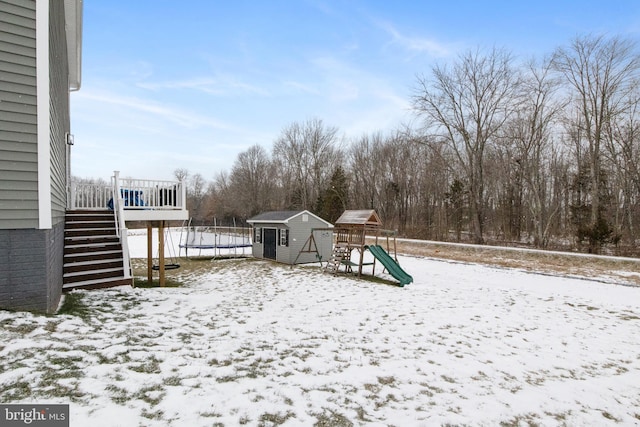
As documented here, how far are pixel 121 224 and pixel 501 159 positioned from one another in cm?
2492

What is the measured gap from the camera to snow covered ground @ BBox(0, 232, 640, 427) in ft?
9.44

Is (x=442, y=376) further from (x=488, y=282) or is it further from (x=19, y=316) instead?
(x=488, y=282)

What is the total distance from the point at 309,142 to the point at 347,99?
14.2 m

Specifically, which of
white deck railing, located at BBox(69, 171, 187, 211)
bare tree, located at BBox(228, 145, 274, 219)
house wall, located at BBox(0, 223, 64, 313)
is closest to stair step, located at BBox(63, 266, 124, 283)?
white deck railing, located at BBox(69, 171, 187, 211)

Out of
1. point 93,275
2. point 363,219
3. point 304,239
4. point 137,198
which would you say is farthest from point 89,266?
point 304,239

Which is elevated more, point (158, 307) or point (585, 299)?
point (158, 307)

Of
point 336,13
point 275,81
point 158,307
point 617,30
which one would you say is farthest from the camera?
point 275,81

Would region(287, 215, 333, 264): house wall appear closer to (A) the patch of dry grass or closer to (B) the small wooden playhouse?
(B) the small wooden playhouse

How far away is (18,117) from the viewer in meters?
3.96

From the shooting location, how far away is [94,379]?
3.04 metres

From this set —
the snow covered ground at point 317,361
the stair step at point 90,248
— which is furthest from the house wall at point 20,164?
the stair step at point 90,248

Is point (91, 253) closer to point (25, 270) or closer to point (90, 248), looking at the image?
point (90, 248)

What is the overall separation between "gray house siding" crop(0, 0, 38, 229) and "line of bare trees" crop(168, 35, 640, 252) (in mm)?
20149

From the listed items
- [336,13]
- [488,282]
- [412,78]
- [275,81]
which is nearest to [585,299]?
[488,282]
